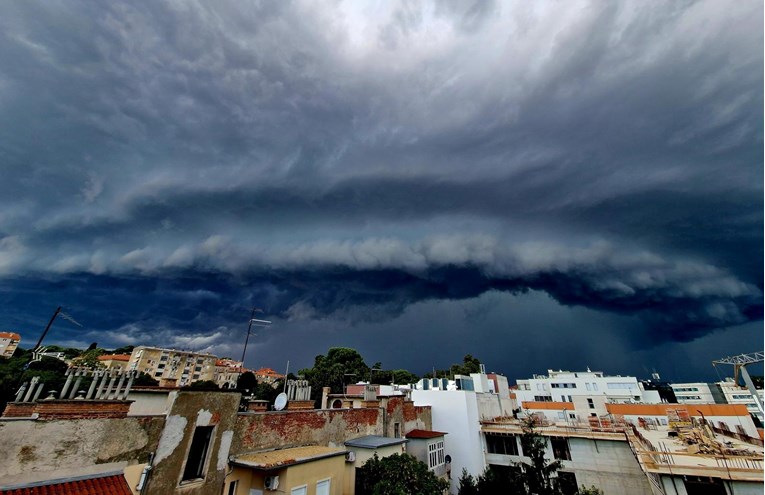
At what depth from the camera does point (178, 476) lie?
13.6 meters

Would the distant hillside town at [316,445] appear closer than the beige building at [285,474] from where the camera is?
Yes

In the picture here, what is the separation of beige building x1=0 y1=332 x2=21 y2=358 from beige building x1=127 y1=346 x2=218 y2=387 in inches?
1723

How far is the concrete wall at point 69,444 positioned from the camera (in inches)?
391

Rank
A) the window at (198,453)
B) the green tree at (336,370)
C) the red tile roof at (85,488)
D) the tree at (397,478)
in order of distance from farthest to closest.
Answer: the green tree at (336,370) → the tree at (397,478) → the window at (198,453) → the red tile roof at (85,488)

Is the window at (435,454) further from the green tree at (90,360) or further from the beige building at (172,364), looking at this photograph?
the beige building at (172,364)

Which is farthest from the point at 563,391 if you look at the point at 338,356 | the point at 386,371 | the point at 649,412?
the point at 338,356

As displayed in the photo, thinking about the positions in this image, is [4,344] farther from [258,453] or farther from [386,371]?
[258,453]

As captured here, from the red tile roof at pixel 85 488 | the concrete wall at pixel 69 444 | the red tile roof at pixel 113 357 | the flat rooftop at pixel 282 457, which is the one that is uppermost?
the red tile roof at pixel 113 357

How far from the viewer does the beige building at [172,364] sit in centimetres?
12542

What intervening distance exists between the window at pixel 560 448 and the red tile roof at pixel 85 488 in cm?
3942

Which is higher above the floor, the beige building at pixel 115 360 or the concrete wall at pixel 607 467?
the beige building at pixel 115 360

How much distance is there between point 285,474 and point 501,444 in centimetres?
3394

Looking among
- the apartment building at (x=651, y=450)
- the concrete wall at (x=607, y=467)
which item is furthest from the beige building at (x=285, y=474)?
the concrete wall at (x=607, y=467)

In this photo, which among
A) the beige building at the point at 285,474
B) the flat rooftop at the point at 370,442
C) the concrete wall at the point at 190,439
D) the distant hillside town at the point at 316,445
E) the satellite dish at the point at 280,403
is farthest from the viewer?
the flat rooftop at the point at 370,442
